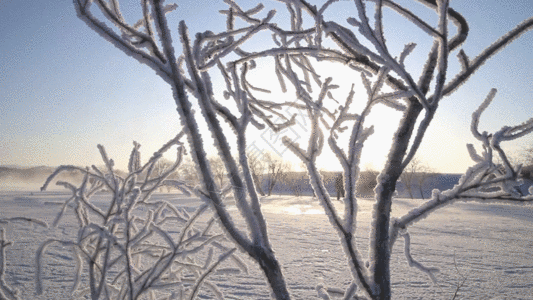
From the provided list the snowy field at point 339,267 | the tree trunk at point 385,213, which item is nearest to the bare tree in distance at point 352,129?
the tree trunk at point 385,213

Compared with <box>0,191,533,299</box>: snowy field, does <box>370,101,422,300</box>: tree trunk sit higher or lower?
higher

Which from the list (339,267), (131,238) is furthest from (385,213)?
(339,267)

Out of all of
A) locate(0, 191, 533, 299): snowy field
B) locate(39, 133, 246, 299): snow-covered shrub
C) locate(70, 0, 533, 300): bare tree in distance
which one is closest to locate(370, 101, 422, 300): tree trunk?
locate(70, 0, 533, 300): bare tree in distance

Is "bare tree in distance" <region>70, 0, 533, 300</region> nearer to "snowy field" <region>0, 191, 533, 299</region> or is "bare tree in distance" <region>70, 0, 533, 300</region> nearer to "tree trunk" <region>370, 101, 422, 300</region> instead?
"tree trunk" <region>370, 101, 422, 300</region>

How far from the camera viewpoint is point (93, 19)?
28.4 inches

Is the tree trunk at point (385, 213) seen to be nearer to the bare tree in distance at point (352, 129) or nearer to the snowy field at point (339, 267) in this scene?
the bare tree in distance at point (352, 129)

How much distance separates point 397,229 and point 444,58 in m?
0.45

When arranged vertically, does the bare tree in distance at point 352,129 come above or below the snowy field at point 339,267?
above

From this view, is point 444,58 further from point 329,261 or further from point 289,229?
point 289,229

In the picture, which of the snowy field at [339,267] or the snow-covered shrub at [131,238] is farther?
the snowy field at [339,267]

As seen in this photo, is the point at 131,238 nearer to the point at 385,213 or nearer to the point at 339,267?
the point at 385,213

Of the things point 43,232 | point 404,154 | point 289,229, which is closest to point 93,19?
point 404,154

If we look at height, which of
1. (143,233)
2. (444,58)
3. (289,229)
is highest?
(444,58)

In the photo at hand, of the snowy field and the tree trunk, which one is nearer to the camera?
the tree trunk
